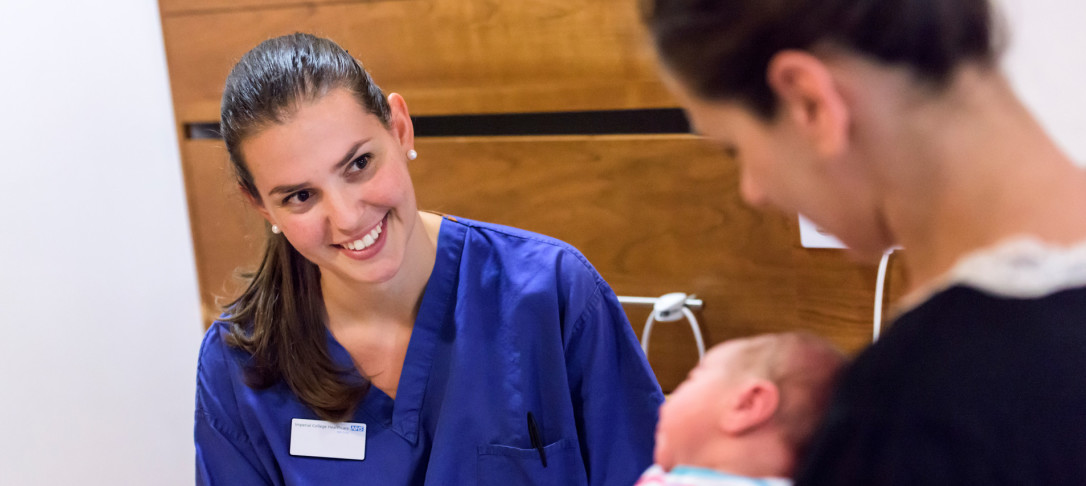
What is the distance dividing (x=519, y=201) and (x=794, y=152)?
138 cm

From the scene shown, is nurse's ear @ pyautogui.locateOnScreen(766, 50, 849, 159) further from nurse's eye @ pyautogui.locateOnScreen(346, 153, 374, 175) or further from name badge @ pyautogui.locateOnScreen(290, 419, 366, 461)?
name badge @ pyautogui.locateOnScreen(290, 419, 366, 461)

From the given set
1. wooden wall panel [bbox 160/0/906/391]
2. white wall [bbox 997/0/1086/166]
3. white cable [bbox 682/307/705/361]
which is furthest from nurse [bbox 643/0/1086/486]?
white cable [bbox 682/307/705/361]

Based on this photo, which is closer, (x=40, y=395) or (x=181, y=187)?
(x=40, y=395)

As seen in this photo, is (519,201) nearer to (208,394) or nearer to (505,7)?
(505,7)

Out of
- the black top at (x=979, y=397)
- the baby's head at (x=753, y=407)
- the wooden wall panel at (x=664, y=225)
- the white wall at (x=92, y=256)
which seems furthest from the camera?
the white wall at (x=92, y=256)

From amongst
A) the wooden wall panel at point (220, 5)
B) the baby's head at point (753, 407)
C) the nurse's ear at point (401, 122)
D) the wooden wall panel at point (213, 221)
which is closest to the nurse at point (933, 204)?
the baby's head at point (753, 407)

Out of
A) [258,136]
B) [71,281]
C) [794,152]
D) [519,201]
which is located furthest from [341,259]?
[71,281]

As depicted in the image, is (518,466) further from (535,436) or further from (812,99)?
(812,99)

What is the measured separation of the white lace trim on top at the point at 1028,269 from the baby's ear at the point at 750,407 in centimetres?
23

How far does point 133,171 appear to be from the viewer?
2.20m

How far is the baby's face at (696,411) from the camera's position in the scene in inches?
27.8

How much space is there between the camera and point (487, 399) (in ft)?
4.35

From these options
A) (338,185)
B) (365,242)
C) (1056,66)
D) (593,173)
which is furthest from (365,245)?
(1056,66)

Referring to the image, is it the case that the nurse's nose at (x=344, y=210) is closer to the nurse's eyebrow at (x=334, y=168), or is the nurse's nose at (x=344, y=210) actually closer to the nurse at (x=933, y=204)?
the nurse's eyebrow at (x=334, y=168)
